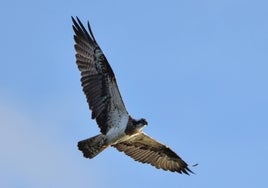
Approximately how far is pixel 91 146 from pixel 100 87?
1.47m

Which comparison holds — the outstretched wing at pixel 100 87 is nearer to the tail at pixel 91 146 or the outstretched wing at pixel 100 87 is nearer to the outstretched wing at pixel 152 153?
the tail at pixel 91 146

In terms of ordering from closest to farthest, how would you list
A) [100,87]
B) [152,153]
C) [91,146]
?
[91,146] < [100,87] < [152,153]

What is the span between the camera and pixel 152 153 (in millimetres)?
24703

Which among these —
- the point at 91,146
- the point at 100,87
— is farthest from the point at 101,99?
the point at 91,146

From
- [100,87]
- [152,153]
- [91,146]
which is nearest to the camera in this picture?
[91,146]

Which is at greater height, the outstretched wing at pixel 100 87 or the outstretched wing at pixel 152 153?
the outstretched wing at pixel 100 87

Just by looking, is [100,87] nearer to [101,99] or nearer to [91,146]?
[101,99]

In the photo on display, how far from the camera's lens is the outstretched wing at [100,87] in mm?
22781

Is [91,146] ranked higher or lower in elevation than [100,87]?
lower

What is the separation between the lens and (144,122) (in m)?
22.7

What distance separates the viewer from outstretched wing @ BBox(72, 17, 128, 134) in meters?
22.8

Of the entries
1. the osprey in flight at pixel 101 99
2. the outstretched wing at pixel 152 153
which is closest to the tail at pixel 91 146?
the osprey in flight at pixel 101 99

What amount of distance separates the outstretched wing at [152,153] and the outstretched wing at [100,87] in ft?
4.00

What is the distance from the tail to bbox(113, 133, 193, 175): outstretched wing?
1509 mm
